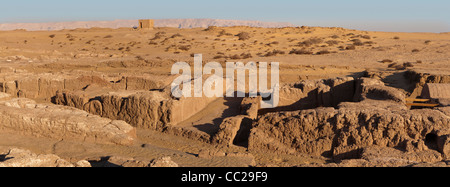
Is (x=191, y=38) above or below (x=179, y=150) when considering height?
above

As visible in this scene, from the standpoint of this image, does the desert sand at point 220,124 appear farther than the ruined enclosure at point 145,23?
No

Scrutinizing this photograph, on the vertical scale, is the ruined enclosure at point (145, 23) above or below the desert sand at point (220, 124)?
above

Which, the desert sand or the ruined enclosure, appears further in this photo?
the ruined enclosure

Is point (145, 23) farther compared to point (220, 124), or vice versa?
point (145, 23)

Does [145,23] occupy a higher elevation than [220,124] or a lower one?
higher

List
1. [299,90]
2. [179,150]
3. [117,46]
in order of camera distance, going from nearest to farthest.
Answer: [179,150] < [299,90] < [117,46]

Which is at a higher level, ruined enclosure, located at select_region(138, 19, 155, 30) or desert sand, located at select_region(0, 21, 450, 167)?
ruined enclosure, located at select_region(138, 19, 155, 30)
